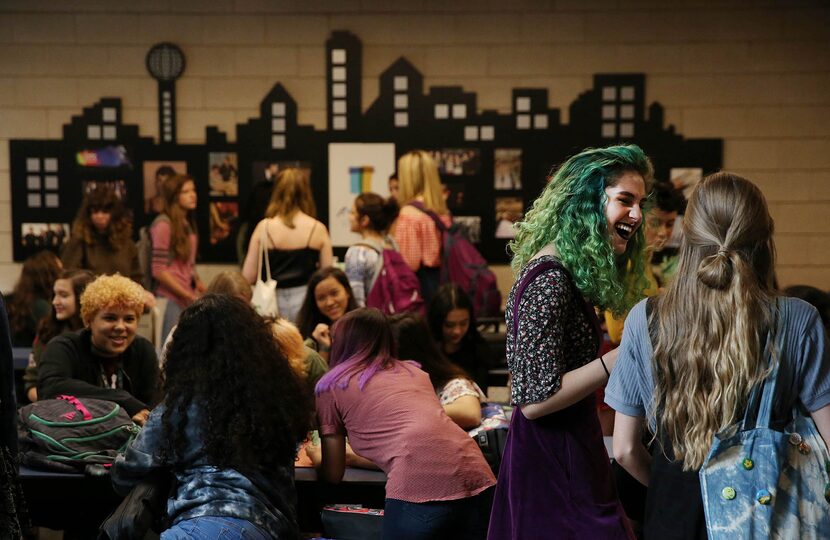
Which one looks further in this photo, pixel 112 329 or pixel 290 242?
pixel 290 242

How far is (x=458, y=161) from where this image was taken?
827cm

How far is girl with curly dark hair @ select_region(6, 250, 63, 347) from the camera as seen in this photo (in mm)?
6340

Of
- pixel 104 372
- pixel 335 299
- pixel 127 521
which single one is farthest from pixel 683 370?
pixel 335 299

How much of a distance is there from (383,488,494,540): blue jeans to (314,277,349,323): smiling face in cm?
214

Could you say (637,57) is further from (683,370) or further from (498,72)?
(683,370)

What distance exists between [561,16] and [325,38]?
1.94 meters

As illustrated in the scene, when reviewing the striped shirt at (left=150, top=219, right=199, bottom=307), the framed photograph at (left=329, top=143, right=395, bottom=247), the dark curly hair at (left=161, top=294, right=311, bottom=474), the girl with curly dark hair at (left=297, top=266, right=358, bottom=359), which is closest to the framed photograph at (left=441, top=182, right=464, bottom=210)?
the framed photograph at (left=329, top=143, right=395, bottom=247)

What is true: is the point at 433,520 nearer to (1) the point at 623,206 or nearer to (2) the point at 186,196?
(1) the point at 623,206

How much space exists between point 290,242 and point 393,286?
0.80 meters

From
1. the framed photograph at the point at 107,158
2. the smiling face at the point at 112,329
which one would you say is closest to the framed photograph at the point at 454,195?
the framed photograph at the point at 107,158

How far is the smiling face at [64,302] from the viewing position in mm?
5098

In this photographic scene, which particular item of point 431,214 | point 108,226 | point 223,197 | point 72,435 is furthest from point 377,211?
point 72,435

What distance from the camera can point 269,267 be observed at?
6441 mm

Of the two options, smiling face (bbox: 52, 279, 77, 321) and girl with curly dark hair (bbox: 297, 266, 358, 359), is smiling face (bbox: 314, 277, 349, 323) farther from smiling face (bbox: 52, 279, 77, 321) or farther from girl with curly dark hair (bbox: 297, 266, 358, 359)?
smiling face (bbox: 52, 279, 77, 321)
